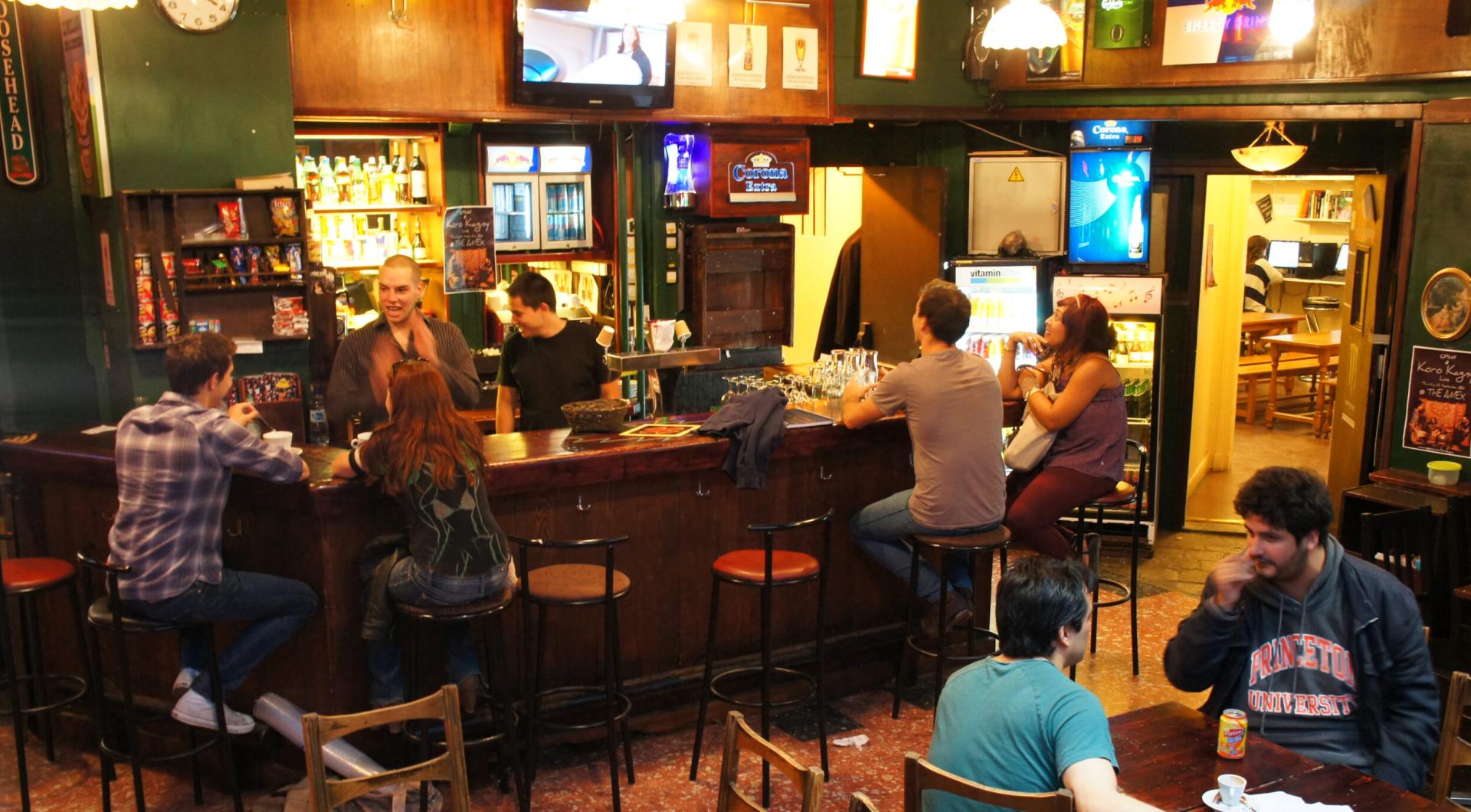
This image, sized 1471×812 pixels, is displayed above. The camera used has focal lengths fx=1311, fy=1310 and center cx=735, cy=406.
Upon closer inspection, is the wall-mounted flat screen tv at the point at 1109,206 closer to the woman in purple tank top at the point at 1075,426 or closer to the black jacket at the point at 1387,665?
the woman in purple tank top at the point at 1075,426

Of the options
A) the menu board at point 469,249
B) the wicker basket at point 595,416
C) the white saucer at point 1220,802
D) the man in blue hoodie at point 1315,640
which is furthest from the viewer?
the menu board at point 469,249

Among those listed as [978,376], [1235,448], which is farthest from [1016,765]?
[1235,448]

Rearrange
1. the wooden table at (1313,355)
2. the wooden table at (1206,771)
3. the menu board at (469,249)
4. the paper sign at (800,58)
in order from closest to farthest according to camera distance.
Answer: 1. the wooden table at (1206,771)
2. the menu board at (469,249)
3. the paper sign at (800,58)
4. the wooden table at (1313,355)

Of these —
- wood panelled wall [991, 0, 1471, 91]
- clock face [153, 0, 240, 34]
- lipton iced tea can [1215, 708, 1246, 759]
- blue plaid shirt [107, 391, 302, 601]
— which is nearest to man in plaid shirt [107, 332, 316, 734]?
blue plaid shirt [107, 391, 302, 601]

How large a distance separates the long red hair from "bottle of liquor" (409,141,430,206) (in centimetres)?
350

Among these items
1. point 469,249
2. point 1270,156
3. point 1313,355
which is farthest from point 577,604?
point 1313,355

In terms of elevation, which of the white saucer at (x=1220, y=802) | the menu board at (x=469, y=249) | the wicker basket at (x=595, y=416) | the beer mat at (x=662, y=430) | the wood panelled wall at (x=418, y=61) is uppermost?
the wood panelled wall at (x=418, y=61)

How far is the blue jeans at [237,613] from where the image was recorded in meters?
4.15

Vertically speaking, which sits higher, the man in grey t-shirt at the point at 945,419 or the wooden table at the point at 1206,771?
the man in grey t-shirt at the point at 945,419

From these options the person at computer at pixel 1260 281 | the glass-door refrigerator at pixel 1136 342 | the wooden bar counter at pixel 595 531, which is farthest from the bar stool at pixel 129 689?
the person at computer at pixel 1260 281

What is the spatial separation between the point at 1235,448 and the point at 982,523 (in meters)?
7.05

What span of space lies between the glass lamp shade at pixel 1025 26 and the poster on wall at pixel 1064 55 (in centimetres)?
144

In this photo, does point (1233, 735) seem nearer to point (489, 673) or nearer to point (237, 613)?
point (489, 673)

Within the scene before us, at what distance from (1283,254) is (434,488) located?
1188cm
